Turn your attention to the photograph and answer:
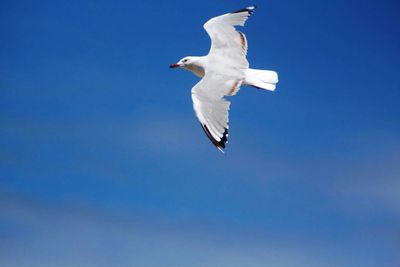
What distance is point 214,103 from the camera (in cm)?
941

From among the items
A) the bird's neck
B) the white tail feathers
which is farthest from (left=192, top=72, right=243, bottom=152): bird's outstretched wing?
the bird's neck

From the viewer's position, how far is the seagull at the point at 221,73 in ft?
30.1

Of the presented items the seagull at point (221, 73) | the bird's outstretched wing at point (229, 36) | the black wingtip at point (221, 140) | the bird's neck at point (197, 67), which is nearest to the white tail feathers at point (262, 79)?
the seagull at point (221, 73)

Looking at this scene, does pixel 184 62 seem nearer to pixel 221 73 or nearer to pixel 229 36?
pixel 229 36

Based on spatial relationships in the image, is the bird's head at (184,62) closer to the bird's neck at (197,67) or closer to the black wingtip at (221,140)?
the bird's neck at (197,67)

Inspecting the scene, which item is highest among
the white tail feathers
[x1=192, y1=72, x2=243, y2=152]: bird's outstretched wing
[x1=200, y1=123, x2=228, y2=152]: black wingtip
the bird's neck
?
the bird's neck

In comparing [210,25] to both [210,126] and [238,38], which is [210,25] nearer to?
[238,38]

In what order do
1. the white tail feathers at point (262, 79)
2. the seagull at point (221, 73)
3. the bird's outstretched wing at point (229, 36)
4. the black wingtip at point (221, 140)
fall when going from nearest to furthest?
the black wingtip at point (221, 140) → the seagull at point (221, 73) → the white tail feathers at point (262, 79) → the bird's outstretched wing at point (229, 36)

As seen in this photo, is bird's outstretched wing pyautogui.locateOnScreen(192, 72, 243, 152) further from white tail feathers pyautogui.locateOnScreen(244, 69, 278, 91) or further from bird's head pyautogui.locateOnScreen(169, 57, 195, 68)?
bird's head pyautogui.locateOnScreen(169, 57, 195, 68)

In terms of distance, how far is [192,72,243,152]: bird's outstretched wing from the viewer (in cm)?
896

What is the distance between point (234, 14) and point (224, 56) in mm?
897

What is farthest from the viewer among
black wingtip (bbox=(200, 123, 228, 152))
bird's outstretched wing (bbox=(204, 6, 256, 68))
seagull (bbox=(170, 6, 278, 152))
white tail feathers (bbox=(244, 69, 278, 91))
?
bird's outstretched wing (bbox=(204, 6, 256, 68))

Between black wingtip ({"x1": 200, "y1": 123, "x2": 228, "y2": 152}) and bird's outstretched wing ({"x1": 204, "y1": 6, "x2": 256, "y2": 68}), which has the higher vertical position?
bird's outstretched wing ({"x1": 204, "y1": 6, "x2": 256, "y2": 68})

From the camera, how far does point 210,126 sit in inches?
357
